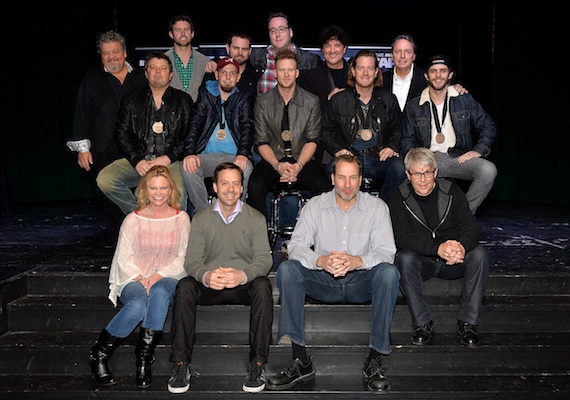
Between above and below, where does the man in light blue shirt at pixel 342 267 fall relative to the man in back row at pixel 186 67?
below

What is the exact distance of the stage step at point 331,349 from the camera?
348cm

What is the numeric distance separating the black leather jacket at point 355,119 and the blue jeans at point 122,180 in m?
1.08

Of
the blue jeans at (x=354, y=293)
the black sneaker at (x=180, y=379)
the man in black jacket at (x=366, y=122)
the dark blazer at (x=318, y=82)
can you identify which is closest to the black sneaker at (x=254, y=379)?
the blue jeans at (x=354, y=293)

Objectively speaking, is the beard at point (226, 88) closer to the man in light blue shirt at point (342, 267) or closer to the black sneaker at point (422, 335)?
the man in light blue shirt at point (342, 267)

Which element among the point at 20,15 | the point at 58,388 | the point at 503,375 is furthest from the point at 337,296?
the point at 20,15

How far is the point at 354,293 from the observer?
377 cm

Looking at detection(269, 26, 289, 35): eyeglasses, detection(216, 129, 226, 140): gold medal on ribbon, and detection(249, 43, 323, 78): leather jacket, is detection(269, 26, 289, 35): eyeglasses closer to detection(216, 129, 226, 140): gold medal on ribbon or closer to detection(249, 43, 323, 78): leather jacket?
detection(249, 43, 323, 78): leather jacket

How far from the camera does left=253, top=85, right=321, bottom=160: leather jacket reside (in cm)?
473

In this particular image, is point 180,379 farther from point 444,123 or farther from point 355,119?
point 444,123

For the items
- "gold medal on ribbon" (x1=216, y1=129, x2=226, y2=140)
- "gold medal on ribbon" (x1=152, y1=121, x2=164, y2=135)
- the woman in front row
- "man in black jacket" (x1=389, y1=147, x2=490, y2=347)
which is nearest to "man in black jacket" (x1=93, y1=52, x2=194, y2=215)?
"gold medal on ribbon" (x1=152, y1=121, x2=164, y2=135)

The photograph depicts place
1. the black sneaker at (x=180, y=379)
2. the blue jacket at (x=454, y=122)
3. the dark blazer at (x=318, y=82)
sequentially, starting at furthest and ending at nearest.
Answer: the dark blazer at (x=318, y=82) → the blue jacket at (x=454, y=122) → the black sneaker at (x=180, y=379)

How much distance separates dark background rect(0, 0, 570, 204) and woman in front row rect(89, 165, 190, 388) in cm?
496

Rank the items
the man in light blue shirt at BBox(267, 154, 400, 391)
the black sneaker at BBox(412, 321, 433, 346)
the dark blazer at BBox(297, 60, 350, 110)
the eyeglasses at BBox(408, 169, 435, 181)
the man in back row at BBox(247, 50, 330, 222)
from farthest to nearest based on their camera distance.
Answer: the dark blazer at BBox(297, 60, 350, 110), the man in back row at BBox(247, 50, 330, 222), the eyeglasses at BBox(408, 169, 435, 181), the black sneaker at BBox(412, 321, 433, 346), the man in light blue shirt at BBox(267, 154, 400, 391)

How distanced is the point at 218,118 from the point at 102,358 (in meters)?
1.94
